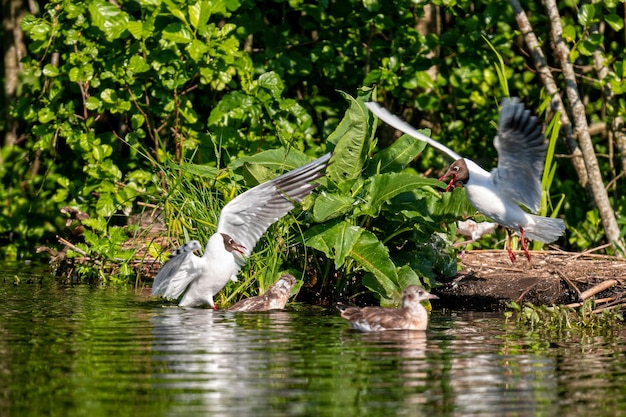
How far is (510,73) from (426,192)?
164 inches

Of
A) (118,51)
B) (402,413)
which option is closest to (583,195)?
(118,51)

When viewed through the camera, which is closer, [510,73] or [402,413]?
[402,413]

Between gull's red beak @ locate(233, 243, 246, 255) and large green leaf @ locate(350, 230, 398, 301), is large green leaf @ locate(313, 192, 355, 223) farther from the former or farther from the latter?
gull's red beak @ locate(233, 243, 246, 255)

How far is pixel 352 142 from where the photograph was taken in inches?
365

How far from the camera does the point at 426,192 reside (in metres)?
9.76

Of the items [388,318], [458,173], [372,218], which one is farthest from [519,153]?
[388,318]

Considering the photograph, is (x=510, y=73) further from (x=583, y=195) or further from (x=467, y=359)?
(x=467, y=359)

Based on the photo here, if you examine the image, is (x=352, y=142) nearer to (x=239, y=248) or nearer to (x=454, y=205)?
(x=454, y=205)

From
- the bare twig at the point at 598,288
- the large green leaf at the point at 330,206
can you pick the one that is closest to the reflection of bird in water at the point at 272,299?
the large green leaf at the point at 330,206

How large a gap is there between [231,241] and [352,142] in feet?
4.22

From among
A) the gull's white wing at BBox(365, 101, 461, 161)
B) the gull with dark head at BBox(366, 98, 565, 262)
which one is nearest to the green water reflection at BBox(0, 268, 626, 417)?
the gull with dark head at BBox(366, 98, 565, 262)

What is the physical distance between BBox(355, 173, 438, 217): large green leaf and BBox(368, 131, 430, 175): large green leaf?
524 mm

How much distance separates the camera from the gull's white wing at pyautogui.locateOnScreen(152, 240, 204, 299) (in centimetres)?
909

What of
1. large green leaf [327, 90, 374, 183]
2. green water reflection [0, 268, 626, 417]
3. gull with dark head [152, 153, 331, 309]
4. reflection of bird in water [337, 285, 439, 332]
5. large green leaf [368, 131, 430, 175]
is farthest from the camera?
large green leaf [368, 131, 430, 175]
